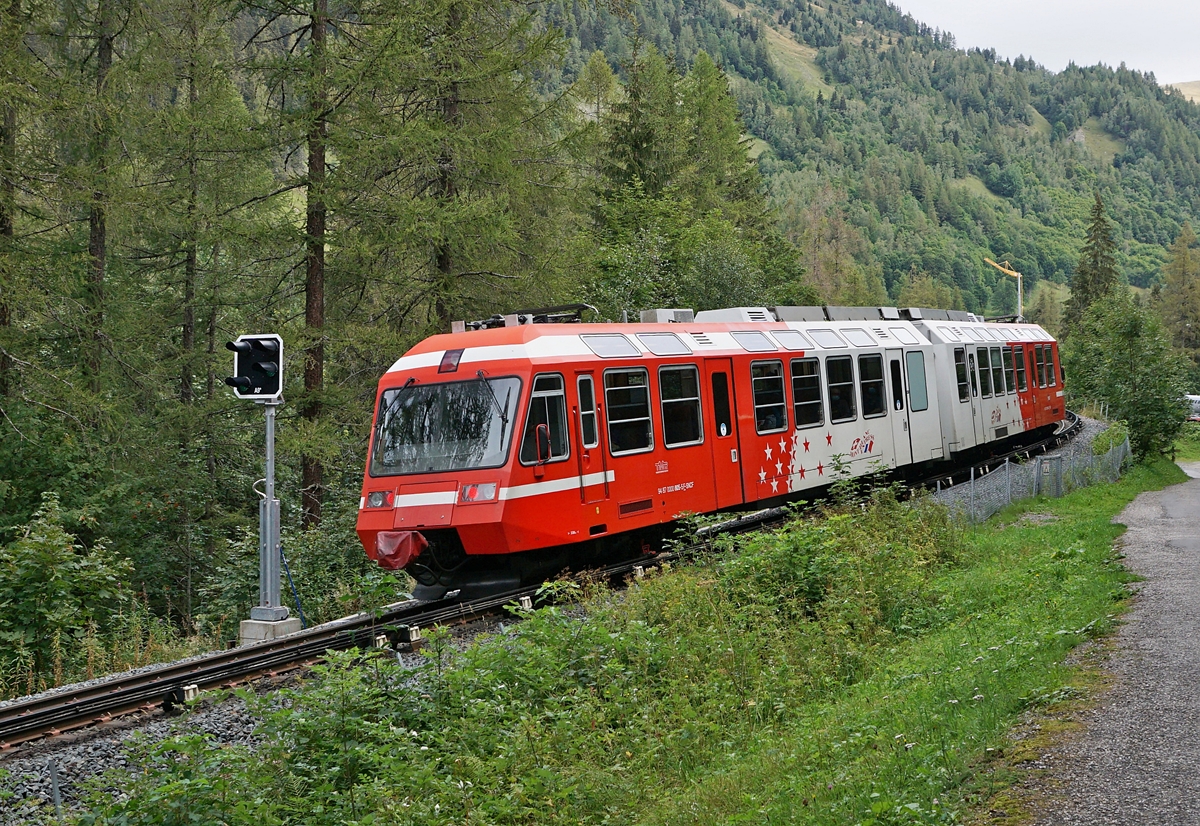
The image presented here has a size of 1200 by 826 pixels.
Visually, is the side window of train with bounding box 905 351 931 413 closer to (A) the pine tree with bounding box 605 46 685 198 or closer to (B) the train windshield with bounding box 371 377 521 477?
(B) the train windshield with bounding box 371 377 521 477

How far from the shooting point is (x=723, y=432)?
15.6 meters

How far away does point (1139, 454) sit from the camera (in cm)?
2781

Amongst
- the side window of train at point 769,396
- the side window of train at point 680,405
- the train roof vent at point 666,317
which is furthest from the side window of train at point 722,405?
the train roof vent at point 666,317

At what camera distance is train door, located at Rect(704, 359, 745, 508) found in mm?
15391

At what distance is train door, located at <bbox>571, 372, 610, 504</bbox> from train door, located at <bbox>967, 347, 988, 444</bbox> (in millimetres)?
13507

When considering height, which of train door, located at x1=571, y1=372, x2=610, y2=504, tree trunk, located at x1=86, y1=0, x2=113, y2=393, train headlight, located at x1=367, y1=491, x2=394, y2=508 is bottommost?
train headlight, located at x1=367, y1=491, x2=394, y2=508

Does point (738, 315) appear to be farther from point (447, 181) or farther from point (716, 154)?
point (716, 154)

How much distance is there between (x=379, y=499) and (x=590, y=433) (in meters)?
2.55

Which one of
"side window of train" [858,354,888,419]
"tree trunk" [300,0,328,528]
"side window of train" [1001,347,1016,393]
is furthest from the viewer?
"side window of train" [1001,347,1016,393]

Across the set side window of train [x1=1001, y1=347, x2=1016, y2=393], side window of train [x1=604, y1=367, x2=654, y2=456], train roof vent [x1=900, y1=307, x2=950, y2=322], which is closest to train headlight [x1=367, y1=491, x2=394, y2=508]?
side window of train [x1=604, y1=367, x2=654, y2=456]

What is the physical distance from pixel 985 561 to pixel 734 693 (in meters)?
6.24

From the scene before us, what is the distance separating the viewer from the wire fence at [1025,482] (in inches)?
724

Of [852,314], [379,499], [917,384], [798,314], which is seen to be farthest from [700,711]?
[917,384]

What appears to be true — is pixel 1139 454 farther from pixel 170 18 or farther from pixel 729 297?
pixel 170 18
